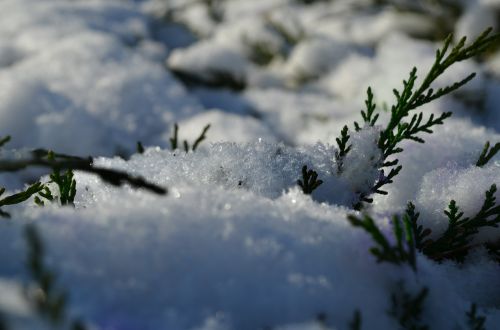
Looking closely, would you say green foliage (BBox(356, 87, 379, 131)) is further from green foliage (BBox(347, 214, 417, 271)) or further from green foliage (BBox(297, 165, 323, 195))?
green foliage (BBox(347, 214, 417, 271))

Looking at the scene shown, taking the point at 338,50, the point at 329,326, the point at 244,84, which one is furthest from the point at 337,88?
the point at 329,326

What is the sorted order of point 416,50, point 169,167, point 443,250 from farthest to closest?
point 416,50 < point 169,167 < point 443,250

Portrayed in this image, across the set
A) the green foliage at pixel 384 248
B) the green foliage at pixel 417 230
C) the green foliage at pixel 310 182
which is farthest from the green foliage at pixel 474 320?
the green foliage at pixel 310 182

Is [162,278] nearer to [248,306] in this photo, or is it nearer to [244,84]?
[248,306]

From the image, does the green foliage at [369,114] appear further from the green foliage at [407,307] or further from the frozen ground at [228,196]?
the green foliage at [407,307]

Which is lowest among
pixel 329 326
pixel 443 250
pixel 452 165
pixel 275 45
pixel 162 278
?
pixel 329 326

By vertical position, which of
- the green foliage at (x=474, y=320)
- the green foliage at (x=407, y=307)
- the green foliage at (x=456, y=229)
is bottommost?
the green foliage at (x=474, y=320)

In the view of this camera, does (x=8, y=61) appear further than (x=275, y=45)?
No

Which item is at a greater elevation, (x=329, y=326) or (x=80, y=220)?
(x=80, y=220)
